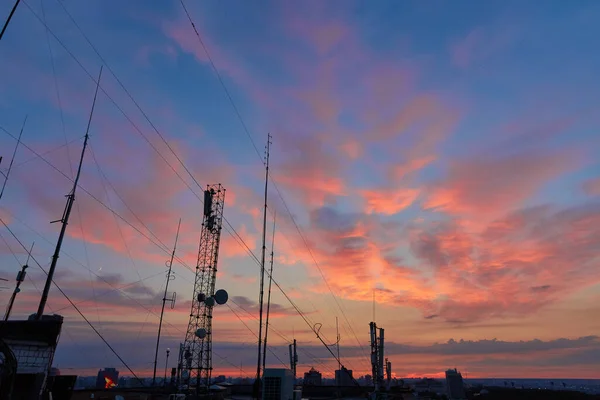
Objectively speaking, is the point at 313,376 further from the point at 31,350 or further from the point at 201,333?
the point at 31,350

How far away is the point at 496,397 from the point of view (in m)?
131

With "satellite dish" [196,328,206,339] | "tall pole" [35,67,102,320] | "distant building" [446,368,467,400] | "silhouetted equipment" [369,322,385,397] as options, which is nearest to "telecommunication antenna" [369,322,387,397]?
"silhouetted equipment" [369,322,385,397]

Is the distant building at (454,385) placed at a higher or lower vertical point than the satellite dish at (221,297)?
lower

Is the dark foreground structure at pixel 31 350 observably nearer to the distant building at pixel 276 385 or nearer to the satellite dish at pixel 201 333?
the distant building at pixel 276 385

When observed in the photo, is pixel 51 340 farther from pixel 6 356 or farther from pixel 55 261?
pixel 55 261

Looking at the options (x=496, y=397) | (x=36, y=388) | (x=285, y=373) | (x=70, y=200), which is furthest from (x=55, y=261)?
(x=496, y=397)

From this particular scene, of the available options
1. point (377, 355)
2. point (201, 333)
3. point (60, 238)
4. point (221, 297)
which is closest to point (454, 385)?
point (377, 355)

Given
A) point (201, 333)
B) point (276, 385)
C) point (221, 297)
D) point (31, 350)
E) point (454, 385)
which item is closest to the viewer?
point (31, 350)

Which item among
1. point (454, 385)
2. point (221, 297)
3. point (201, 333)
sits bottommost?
point (454, 385)

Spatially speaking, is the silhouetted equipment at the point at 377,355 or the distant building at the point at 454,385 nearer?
the silhouetted equipment at the point at 377,355

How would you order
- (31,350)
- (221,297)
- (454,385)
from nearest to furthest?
1. (31,350)
2. (221,297)
3. (454,385)

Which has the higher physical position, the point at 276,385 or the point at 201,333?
the point at 201,333

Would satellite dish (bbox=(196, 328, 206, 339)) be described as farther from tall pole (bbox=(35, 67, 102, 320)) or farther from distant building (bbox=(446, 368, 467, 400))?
distant building (bbox=(446, 368, 467, 400))

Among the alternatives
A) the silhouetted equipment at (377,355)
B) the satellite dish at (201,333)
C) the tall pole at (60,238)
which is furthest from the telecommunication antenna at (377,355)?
the tall pole at (60,238)
